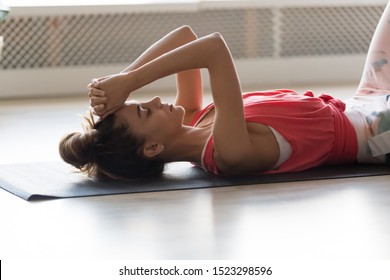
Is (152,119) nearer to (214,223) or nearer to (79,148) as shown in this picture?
(79,148)

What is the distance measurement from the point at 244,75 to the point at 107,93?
2.82 meters

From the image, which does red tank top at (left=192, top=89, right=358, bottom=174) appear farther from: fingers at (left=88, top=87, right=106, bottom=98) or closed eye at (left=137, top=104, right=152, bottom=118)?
fingers at (left=88, top=87, right=106, bottom=98)

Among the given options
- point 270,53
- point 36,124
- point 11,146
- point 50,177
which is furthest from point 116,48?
point 50,177

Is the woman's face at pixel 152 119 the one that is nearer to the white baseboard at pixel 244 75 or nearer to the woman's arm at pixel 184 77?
the woman's arm at pixel 184 77

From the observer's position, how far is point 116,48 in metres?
4.88

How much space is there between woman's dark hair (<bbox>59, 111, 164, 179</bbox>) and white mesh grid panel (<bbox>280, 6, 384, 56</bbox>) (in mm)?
2824

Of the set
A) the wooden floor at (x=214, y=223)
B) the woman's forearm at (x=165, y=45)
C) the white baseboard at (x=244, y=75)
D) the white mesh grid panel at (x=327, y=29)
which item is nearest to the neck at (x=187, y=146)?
the wooden floor at (x=214, y=223)

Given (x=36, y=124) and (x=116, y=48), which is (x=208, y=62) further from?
(x=116, y=48)

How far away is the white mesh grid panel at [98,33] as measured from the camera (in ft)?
15.6

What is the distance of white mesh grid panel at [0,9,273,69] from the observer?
4.77m

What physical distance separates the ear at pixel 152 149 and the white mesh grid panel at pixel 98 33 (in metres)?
2.60

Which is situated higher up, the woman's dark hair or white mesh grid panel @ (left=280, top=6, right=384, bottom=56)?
white mesh grid panel @ (left=280, top=6, right=384, bottom=56)

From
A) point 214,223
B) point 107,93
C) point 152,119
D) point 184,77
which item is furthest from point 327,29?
point 214,223

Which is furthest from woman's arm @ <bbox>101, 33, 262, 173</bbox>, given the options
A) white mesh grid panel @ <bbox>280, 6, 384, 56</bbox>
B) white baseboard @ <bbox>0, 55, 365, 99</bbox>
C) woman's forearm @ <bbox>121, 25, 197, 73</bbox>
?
white mesh grid panel @ <bbox>280, 6, 384, 56</bbox>
